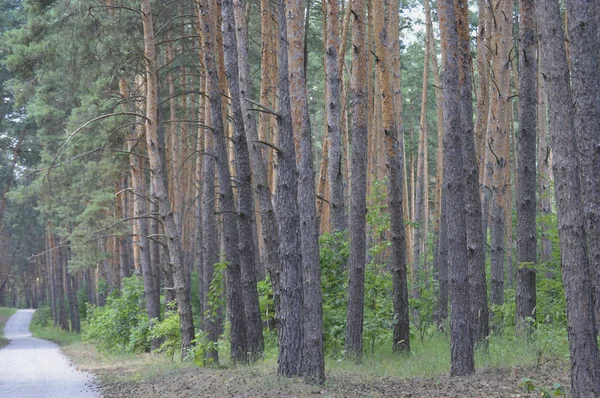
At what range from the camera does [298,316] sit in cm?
1027

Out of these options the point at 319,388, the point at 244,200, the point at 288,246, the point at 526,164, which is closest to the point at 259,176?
the point at 244,200

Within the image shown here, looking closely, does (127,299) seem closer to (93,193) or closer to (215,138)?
(93,193)

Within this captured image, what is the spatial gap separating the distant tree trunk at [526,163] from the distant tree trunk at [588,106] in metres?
3.56

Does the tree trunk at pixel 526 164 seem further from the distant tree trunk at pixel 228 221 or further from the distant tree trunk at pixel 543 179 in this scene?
the distant tree trunk at pixel 228 221

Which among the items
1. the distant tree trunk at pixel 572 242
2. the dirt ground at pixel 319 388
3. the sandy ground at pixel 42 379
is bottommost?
the sandy ground at pixel 42 379

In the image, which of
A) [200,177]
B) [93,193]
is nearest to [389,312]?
[200,177]

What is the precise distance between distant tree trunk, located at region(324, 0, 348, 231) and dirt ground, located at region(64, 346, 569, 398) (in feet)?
13.4

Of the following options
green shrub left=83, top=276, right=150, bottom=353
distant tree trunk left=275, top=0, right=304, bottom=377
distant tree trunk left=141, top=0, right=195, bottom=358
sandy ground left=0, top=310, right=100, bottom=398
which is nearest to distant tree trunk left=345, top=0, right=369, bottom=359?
distant tree trunk left=275, top=0, right=304, bottom=377

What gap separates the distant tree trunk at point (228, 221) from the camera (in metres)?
13.5

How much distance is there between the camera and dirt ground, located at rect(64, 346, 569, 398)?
875cm

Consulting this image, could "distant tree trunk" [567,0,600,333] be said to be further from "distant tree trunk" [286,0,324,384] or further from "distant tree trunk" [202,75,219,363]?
"distant tree trunk" [202,75,219,363]

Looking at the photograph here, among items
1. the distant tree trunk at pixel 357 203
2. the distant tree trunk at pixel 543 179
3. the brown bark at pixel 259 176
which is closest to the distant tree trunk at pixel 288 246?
the brown bark at pixel 259 176

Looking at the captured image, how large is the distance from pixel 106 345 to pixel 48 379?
8.78 meters

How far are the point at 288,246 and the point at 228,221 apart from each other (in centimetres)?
358
